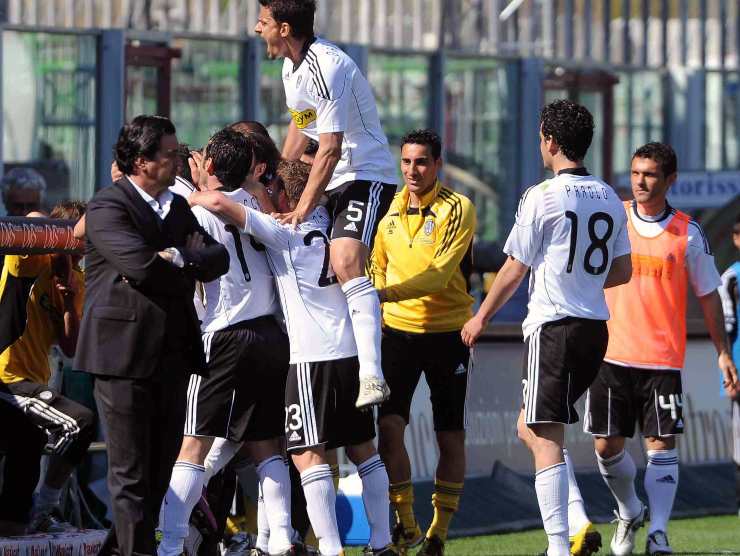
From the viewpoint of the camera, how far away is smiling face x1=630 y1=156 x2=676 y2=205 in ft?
28.7

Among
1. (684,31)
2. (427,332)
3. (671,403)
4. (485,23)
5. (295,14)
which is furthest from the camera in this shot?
(684,31)

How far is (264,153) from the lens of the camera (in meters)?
7.15

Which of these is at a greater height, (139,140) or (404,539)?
(139,140)

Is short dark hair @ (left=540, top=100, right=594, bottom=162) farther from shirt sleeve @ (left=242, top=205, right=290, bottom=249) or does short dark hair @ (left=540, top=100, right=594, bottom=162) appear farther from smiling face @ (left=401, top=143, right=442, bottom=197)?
shirt sleeve @ (left=242, top=205, right=290, bottom=249)

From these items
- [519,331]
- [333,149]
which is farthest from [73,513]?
[519,331]

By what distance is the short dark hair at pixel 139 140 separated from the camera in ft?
20.5

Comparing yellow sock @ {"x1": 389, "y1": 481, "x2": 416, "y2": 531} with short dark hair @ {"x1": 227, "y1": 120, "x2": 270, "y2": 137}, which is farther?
yellow sock @ {"x1": 389, "y1": 481, "x2": 416, "y2": 531}

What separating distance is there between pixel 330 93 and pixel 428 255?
4.32ft

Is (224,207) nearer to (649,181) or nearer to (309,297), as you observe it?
(309,297)

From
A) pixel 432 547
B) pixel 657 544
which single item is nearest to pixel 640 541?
pixel 657 544

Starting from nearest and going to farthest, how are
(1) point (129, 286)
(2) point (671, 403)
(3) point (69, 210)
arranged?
(1) point (129, 286)
(3) point (69, 210)
(2) point (671, 403)

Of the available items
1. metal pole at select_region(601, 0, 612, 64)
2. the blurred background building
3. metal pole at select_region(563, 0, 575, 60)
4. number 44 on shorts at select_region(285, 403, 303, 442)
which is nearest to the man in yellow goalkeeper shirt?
number 44 on shorts at select_region(285, 403, 303, 442)

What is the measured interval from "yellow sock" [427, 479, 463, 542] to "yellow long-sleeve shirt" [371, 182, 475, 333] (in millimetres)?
808

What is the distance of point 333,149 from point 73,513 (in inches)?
99.2
